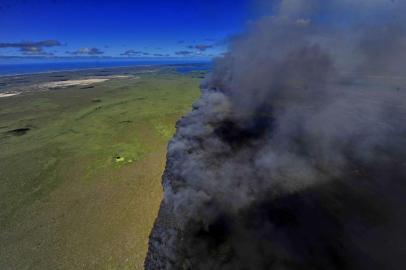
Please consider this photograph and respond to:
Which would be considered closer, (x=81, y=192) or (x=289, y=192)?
(x=289, y=192)

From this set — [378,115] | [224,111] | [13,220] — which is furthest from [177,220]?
[378,115]

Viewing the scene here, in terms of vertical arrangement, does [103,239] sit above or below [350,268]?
below

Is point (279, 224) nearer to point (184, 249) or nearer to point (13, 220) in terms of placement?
point (184, 249)

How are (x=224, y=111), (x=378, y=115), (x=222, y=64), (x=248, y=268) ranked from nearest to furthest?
1. (x=248, y=268)
2. (x=378, y=115)
3. (x=224, y=111)
4. (x=222, y=64)

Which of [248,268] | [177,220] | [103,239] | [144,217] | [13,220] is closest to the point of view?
[248,268]

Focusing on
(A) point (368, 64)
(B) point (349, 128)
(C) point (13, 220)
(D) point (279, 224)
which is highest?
(A) point (368, 64)

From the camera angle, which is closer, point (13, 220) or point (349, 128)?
point (13, 220)

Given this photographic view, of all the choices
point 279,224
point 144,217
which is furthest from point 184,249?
point 144,217
